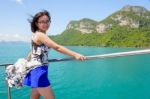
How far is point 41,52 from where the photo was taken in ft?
10.0

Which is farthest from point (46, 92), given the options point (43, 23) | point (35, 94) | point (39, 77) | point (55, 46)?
point (43, 23)

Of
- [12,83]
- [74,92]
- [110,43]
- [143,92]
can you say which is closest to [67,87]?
[74,92]

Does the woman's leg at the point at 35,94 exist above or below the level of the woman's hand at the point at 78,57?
below

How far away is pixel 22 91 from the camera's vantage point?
31078 mm

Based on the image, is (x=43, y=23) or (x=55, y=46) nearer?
(x=55, y=46)

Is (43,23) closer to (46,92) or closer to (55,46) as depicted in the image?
(55,46)

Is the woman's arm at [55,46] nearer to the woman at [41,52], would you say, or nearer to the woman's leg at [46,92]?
the woman at [41,52]

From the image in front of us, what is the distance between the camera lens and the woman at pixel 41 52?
2.95 m

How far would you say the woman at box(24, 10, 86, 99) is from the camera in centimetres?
295

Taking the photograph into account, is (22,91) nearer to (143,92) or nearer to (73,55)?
(143,92)

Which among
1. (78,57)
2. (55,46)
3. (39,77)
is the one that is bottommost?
(39,77)

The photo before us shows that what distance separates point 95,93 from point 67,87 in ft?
17.8

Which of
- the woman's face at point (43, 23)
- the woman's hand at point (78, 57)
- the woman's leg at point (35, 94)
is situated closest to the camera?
the woman's hand at point (78, 57)

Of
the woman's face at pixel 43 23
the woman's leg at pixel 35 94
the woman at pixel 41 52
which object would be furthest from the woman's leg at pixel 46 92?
the woman's face at pixel 43 23
